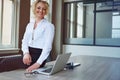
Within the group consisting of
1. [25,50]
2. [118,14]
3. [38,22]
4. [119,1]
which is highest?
[119,1]

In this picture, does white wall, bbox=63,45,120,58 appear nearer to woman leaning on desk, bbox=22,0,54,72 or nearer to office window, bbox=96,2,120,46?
office window, bbox=96,2,120,46

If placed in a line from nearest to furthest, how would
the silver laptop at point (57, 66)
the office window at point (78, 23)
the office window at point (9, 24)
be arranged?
the silver laptop at point (57, 66), the office window at point (9, 24), the office window at point (78, 23)

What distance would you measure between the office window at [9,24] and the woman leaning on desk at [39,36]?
8.61 ft

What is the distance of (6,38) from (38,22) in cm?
282

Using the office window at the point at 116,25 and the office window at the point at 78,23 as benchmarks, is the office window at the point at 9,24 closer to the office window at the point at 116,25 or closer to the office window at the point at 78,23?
the office window at the point at 78,23

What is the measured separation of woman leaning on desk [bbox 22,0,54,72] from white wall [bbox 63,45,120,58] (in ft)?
12.9

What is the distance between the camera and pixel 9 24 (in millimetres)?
4387

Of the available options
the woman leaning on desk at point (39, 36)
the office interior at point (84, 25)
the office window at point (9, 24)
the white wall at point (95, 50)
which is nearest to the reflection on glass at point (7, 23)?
the office window at point (9, 24)

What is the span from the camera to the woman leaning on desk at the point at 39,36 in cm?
161

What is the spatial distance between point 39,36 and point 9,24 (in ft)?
9.61

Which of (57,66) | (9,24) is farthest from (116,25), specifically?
(57,66)

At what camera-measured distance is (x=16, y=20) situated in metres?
4.46

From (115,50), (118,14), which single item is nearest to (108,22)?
(118,14)

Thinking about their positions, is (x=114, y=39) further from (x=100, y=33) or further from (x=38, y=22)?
(x=38, y=22)
